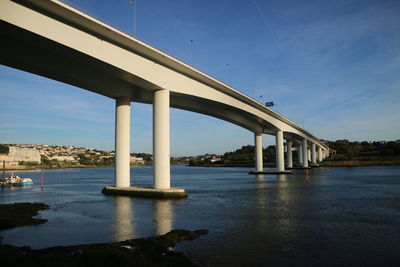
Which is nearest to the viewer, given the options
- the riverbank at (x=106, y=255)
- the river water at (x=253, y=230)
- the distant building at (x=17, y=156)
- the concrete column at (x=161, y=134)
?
the riverbank at (x=106, y=255)

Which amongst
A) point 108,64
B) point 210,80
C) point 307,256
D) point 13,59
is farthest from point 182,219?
point 210,80

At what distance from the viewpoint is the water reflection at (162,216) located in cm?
1641

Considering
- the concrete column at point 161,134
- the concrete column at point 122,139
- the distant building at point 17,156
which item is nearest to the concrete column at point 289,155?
the concrete column at point 122,139

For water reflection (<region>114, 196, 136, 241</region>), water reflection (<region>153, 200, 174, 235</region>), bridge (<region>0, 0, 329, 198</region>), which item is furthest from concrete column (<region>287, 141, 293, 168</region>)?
water reflection (<region>114, 196, 136, 241</region>)

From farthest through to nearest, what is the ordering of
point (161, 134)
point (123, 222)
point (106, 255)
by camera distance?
point (161, 134)
point (123, 222)
point (106, 255)

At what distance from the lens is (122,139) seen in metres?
33.1

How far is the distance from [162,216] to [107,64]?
11.7 m

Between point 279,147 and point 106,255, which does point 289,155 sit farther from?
point 106,255

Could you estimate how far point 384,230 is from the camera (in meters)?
16.1

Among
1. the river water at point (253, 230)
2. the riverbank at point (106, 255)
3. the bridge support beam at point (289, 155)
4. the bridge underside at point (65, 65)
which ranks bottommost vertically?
the river water at point (253, 230)

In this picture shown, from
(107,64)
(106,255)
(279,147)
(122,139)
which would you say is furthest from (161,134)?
(279,147)

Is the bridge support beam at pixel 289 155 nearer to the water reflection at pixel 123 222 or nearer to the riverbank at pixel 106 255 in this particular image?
the water reflection at pixel 123 222

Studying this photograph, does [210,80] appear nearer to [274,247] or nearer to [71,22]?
[71,22]

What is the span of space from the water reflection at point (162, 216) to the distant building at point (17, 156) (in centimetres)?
16724
